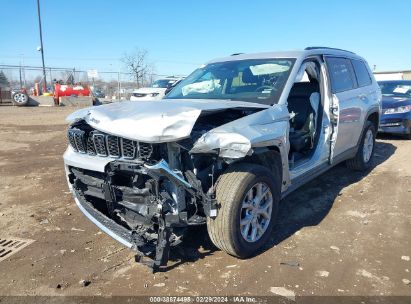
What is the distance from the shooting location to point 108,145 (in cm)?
334

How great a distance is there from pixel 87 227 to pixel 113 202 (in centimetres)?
115

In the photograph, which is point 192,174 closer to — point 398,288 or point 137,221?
point 137,221

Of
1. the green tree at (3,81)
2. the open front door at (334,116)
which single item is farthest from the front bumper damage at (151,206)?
the green tree at (3,81)

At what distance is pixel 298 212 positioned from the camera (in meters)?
4.64

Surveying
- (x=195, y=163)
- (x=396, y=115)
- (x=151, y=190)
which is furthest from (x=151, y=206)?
(x=396, y=115)

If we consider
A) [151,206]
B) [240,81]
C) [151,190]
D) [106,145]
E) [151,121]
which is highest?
[240,81]

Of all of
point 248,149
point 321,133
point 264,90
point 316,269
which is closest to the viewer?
point 248,149

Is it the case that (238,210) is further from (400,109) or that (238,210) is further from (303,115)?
(400,109)

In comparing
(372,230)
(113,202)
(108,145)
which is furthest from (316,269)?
(108,145)

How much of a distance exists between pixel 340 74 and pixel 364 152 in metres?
1.65

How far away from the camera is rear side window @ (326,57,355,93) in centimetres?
506

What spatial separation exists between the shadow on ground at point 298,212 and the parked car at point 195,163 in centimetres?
43

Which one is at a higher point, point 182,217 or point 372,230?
point 182,217

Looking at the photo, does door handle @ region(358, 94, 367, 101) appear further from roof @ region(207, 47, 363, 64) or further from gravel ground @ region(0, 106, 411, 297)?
gravel ground @ region(0, 106, 411, 297)
